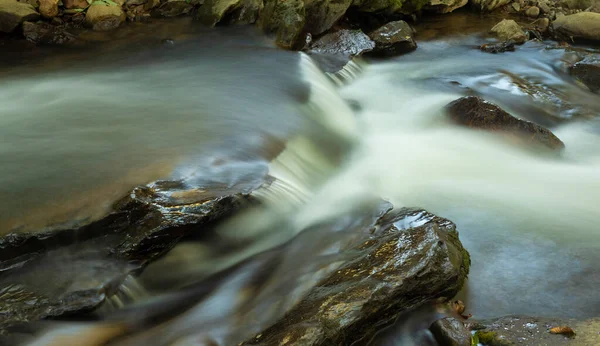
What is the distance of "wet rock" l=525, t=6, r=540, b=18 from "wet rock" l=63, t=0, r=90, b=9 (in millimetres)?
10668

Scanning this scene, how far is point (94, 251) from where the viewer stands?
371 centimetres

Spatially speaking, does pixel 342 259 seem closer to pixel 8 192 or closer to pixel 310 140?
pixel 310 140

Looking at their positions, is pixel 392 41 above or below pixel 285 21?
below

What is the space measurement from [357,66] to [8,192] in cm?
646

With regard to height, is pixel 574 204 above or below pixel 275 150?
below

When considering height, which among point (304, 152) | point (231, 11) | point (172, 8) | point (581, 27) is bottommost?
point (581, 27)

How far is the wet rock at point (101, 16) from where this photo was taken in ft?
29.5

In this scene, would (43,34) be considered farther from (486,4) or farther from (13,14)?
(486,4)

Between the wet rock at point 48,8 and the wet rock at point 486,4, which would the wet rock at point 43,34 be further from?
the wet rock at point 486,4

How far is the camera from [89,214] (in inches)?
150

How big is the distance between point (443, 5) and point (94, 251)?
11.3m

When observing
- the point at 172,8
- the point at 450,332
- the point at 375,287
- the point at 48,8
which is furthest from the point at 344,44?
the point at 450,332

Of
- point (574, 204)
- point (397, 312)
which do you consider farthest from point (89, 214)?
point (574, 204)

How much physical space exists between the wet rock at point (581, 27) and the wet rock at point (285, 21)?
6.14m
